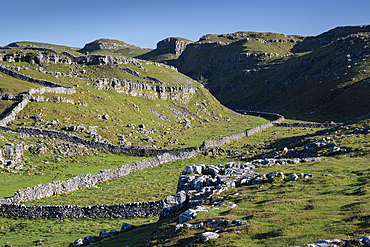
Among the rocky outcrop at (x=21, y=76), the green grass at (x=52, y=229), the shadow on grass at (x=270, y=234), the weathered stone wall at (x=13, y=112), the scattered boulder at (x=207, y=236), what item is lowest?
the green grass at (x=52, y=229)

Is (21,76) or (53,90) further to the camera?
(21,76)

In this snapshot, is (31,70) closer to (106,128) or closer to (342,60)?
(106,128)

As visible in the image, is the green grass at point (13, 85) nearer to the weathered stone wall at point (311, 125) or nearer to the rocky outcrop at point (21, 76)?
the rocky outcrop at point (21, 76)

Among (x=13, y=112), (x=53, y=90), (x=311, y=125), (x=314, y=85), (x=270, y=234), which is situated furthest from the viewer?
(x=314, y=85)

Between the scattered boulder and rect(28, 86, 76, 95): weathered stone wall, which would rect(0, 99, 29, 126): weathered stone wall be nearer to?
rect(28, 86, 76, 95): weathered stone wall

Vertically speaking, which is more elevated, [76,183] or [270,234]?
[270,234]

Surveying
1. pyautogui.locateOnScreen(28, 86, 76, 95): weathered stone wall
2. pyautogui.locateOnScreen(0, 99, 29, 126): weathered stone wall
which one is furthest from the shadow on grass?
pyautogui.locateOnScreen(28, 86, 76, 95): weathered stone wall

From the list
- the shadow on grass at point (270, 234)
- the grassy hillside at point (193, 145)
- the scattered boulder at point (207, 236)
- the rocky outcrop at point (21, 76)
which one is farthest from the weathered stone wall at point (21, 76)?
the shadow on grass at point (270, 234)

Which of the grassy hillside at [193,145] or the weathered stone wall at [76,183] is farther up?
the grassy hillside at [193,145]

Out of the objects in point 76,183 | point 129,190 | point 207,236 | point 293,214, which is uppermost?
point 293,214

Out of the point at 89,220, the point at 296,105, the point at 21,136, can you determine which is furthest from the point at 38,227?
the point at 296,105

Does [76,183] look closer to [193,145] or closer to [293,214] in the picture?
[293,214]

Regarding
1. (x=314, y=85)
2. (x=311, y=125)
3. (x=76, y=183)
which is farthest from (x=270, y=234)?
(x=314, y=85)

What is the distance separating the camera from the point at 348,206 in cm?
1725
